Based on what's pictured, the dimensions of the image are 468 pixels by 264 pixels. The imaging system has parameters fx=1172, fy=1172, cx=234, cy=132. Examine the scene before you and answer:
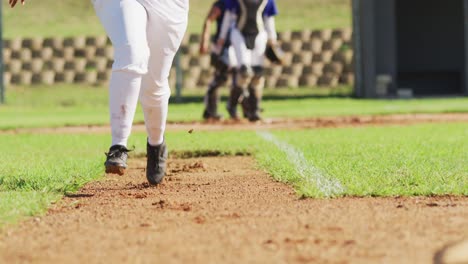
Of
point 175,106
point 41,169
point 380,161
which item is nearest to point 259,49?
point 175,106

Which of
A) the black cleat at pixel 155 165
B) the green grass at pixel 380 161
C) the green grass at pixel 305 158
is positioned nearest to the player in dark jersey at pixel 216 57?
the green grass at pixel 305 158

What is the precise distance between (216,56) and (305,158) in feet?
27.8

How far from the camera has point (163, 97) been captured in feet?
25.9

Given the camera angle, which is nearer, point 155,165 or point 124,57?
point 124,57

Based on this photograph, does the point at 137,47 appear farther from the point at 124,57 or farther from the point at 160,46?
the point at 160,46

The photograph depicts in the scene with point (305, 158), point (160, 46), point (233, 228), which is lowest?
point (305, 158)

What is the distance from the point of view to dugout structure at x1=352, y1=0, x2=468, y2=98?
1045 inches

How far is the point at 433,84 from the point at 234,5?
1274 cm

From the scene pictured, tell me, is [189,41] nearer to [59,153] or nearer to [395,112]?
[395,112]

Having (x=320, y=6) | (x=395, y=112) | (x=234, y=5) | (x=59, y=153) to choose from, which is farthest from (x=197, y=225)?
(x=320, y=6)

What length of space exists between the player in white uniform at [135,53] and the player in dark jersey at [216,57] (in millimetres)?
10025

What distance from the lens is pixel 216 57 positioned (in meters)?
18.2

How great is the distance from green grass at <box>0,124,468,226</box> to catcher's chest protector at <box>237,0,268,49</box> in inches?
92.7

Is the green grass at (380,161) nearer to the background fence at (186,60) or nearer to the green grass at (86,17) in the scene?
the background fence at (186,60)
